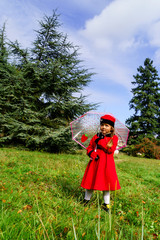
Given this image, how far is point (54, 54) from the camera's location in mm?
11398

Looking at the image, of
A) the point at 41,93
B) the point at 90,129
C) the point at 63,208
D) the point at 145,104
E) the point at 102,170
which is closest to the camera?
the point at 63,208

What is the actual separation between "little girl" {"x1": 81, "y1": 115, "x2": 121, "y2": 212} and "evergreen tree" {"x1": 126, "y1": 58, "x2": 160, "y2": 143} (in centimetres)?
1750

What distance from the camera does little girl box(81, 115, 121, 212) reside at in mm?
3012

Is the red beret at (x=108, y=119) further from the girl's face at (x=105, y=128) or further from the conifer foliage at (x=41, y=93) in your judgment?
the conifer foliage at (x=41, y=93)

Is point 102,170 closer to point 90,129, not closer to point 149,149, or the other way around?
point 90,129

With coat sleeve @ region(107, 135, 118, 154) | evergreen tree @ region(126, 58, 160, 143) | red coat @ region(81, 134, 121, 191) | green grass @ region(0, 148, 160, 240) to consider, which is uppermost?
evergreen tree @ region(126, 58, 160, 143)

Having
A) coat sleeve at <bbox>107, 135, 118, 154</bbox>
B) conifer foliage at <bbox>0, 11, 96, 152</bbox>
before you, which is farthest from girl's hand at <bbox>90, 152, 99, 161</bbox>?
conifer foliage at <bbox>0, 11, 96, 152</bbox>

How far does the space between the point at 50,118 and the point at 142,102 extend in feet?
50.6

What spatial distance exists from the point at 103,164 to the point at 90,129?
2.61 ft

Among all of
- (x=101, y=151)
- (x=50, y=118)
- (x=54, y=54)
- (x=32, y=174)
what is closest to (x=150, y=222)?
(x=101, y=151)

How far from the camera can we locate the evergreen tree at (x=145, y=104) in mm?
20750

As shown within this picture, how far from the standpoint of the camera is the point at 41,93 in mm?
11078

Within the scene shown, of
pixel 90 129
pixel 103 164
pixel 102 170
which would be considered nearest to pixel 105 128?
pixel 90 129

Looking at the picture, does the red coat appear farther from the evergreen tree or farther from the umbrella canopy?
the evergreen tree
